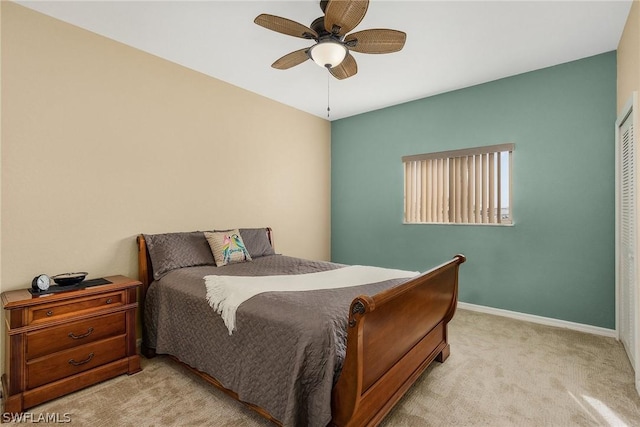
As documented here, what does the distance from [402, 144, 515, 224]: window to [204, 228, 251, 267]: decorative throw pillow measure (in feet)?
7.76

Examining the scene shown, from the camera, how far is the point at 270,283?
2.18 meters

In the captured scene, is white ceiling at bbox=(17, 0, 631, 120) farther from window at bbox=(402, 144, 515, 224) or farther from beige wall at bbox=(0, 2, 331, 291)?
window at bbox=(402, 144, 515, 224)

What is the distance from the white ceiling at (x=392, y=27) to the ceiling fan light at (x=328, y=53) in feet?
1.31

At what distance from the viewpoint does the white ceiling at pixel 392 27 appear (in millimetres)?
2252

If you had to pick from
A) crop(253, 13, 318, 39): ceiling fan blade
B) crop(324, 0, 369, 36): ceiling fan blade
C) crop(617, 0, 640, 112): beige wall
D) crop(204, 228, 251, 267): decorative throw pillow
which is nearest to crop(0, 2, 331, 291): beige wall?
crop(204, 228, 251, 267): decorative throw pillow

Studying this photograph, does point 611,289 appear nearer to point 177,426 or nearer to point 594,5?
point 594,5

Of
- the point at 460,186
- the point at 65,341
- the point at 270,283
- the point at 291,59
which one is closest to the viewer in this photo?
the point at 65,341

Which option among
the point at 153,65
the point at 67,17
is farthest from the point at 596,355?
the point at 67,17

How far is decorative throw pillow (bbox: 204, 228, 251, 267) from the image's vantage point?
2.94 meters

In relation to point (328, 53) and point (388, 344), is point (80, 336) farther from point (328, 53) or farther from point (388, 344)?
point (328, 53)

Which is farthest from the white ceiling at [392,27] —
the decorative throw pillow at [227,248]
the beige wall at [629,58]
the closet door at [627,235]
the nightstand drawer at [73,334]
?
the nightstand drawer at [73,334]

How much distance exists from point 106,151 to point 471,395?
3.38 metres

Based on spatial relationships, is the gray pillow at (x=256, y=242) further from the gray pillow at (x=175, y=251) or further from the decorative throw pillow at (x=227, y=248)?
the gray pillow at (x=175, y=251)

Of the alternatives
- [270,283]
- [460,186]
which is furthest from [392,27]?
[270,283]
